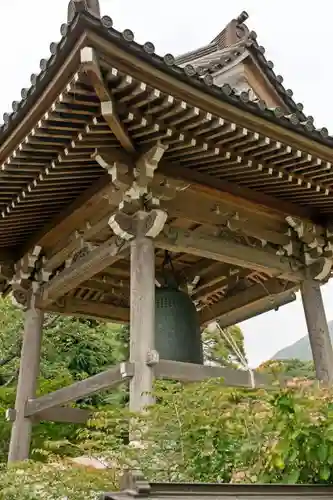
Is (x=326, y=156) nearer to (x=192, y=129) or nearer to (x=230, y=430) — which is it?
(x=192, y=129)

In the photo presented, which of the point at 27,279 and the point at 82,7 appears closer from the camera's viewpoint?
the point at 82,7

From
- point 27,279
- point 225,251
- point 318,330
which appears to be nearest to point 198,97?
point 225,251

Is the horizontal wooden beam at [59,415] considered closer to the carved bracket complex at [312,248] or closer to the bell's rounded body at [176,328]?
the bell's rounded body at [176,328]

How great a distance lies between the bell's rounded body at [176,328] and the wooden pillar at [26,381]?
1532 mm

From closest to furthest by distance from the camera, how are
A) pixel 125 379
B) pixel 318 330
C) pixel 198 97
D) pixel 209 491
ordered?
pixel 209 491
pixel 198 97
pixel 125 379
pixel 318 330

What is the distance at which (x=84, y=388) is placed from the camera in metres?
5.09

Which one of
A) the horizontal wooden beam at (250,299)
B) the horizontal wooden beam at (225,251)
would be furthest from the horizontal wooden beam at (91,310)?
the horizontal wooden beam at (225,251)

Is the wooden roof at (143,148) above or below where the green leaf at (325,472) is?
above

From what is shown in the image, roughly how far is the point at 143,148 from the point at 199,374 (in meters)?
2.05

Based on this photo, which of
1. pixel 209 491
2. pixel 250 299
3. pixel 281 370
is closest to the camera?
pixel 209 491

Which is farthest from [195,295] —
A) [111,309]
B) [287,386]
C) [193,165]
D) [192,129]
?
[287,386]

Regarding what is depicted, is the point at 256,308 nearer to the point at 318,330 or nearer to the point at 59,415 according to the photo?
the point at 318,330

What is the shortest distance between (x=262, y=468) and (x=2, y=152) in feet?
11.0

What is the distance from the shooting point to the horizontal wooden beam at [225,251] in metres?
5.26
